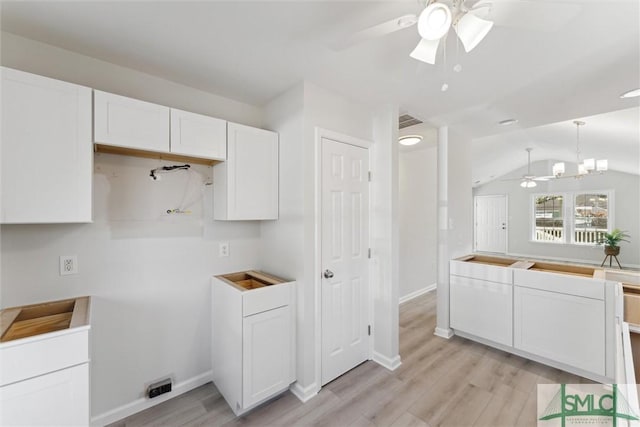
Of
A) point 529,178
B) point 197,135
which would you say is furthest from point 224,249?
point 529,178

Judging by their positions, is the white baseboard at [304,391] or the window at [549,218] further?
the window at [549,218]

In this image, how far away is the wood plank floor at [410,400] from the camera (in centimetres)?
184

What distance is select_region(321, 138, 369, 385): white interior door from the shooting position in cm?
223

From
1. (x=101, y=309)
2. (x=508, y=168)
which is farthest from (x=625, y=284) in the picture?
(x=508, y=168)

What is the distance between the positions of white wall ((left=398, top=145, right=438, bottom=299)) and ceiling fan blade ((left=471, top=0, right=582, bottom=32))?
3209mm

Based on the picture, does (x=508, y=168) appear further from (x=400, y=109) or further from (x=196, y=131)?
(x=196, y=131)

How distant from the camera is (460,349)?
9.34ft

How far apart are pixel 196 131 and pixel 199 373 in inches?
77.1

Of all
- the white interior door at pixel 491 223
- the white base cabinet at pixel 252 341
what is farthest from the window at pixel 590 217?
the white base cabinet at pixel 252 341

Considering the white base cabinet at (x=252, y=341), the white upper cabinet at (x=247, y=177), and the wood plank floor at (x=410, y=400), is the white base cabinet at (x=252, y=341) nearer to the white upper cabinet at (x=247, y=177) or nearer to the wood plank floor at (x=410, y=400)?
the wood plank floor at (x=410, y=400)

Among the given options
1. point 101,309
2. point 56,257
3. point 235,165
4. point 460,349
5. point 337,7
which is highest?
point 337,7

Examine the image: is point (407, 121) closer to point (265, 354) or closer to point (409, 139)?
point (409, 139)

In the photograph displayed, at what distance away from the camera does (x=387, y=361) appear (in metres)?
2.49

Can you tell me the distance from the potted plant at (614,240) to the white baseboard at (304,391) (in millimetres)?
Result: 8995
